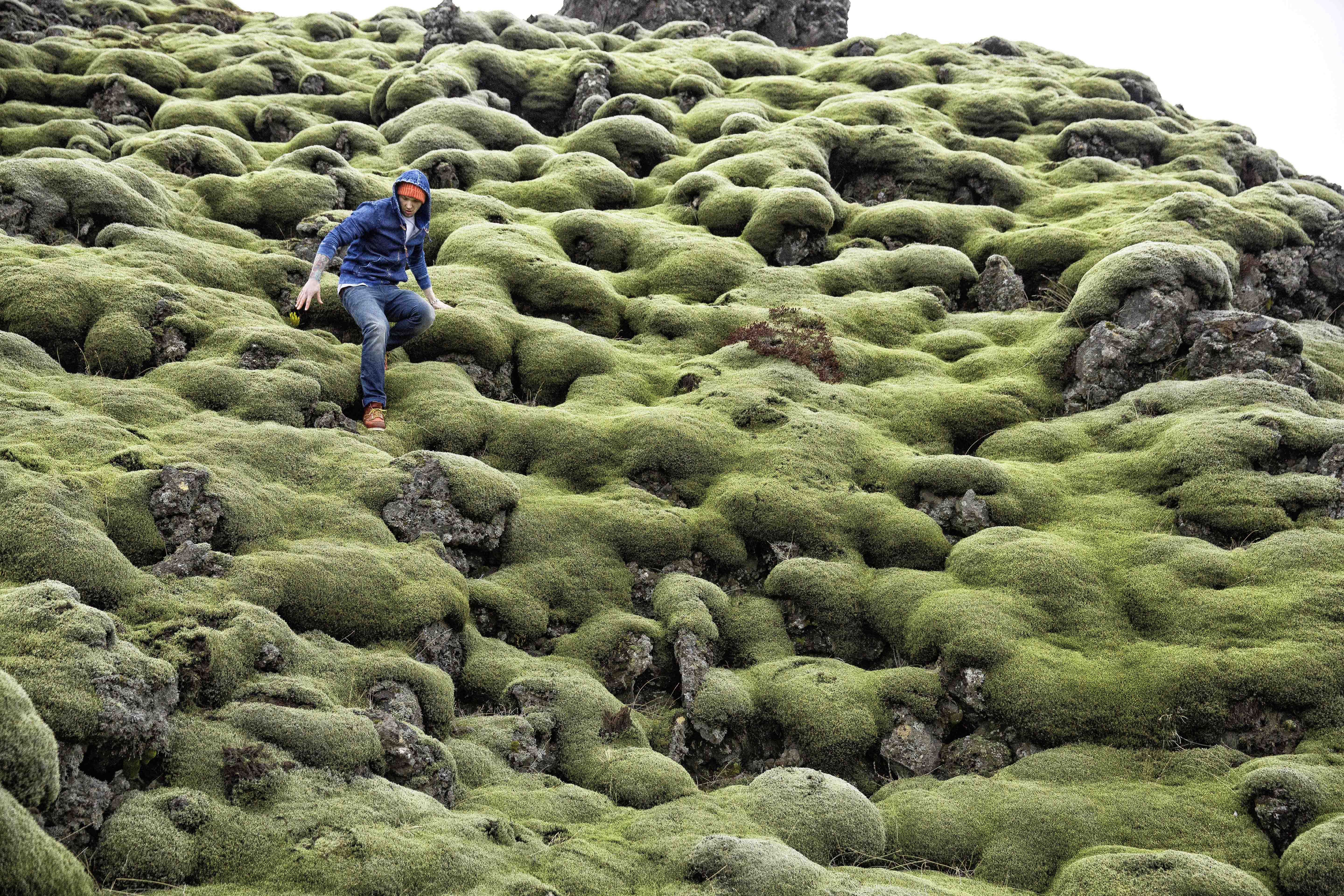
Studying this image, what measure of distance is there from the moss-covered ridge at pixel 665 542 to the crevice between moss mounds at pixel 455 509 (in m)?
0.06

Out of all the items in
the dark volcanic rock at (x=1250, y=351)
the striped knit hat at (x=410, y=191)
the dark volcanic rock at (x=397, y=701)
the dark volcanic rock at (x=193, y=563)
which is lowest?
the dark volcanic rock at (x=397, y=701)

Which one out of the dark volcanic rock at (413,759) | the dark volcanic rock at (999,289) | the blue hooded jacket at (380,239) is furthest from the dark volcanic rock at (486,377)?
the dark volcanic rock at (999,289)

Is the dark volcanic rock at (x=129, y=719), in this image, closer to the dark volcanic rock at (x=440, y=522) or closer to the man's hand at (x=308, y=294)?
the dark volcanic rock at (x=440, y=522)

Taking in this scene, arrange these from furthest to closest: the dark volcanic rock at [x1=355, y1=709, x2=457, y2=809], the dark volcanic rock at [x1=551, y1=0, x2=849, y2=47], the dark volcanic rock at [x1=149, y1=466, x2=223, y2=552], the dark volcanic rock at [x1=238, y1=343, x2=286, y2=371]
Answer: the dark volcanic rock at [x1=551, y1=0, x2=849, y2=47] → the dark volcanic rock at [x1=238, y1=343, x2=286, y2=371] → the dark volcanic rock at [x1=149, y1=466, x2=223, y2=552] → the dark volcanic rock at [x1=355, y1=709, x2=457, y2=809]

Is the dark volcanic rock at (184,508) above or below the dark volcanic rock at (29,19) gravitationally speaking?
below

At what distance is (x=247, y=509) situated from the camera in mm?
11680

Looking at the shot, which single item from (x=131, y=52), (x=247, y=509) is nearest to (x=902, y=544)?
(x=247, y=509)

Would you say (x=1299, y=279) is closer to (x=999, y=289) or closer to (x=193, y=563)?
(x=999, y=289)

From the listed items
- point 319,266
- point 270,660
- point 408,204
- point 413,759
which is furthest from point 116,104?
point 413,759

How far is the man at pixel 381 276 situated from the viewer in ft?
50.0

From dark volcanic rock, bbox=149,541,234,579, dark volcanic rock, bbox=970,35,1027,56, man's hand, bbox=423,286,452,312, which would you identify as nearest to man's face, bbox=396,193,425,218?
man's hand, bbox=423,286,452,312

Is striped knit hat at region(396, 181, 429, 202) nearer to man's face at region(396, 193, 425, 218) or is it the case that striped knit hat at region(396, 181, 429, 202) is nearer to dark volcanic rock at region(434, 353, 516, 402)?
man's face at region(396, 193, 425, 218)

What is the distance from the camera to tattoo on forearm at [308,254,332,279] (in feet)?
48.9

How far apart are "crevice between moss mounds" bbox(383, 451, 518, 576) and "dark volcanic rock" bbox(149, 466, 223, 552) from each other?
A: 2404 millimetres
